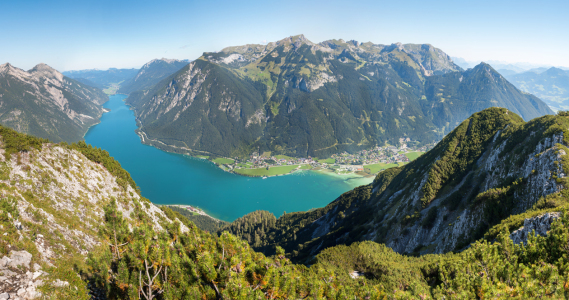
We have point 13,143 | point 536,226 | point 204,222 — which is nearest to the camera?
point 536,226

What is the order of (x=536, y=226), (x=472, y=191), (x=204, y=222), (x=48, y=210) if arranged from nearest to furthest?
(x=48, y=210), (x=536, y=226), (x=472, y=191), (x=204, y=222)

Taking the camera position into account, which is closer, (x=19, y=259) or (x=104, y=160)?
(x=19, y=259)

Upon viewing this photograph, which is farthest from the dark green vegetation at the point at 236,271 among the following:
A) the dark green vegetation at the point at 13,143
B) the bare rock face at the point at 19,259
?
the dark green vegetation at the point at 13,143

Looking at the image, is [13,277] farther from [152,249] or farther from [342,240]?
[342,240]

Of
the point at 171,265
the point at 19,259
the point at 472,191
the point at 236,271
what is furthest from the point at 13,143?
the point at 472,191

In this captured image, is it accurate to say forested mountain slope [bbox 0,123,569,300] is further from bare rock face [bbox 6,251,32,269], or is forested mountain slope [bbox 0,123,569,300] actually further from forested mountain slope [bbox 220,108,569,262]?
forested mountain slope [bbox 220,108,569,262]

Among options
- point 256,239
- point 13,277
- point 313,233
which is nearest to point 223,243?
point 13,277

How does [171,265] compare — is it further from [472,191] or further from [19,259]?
[472,191]

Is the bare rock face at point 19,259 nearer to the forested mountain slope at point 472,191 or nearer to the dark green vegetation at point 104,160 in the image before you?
the dark green vegetation at point 104,160
